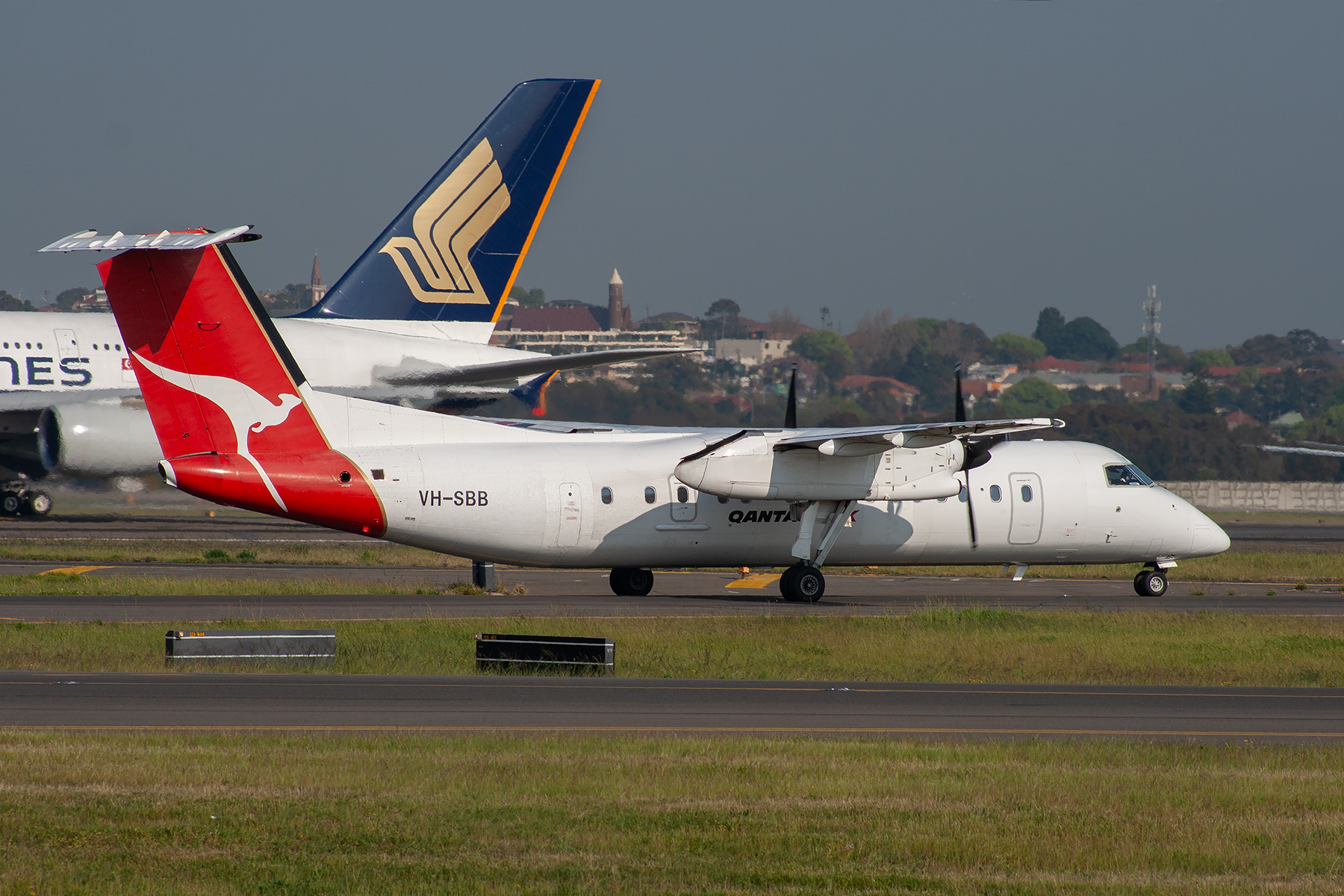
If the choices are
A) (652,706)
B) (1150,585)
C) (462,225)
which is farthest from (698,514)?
(652,706)

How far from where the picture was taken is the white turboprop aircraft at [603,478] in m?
23.0

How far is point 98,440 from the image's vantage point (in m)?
35.0

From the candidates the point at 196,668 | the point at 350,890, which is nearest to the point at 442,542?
the point at 196,668

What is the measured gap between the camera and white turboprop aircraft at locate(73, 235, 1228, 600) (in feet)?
75.5

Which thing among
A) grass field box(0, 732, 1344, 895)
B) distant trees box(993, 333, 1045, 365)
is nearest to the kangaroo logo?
grass field box(0, 732, 1344, 895)

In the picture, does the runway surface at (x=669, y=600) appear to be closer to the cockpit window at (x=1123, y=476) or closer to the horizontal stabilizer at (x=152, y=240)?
the cockpit window at (x=1123, y=476)

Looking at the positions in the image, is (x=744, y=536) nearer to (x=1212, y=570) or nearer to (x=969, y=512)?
(x=969, y=512)

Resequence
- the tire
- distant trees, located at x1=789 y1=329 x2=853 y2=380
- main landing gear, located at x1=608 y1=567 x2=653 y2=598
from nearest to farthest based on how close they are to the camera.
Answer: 1. main landing gear, located at x1=608 y1=567 x2=653 y2=598
2. the tire
3. distant trees, located at x1=789 y1=329 x2=853 y2=380

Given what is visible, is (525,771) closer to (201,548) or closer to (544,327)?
(201,548)

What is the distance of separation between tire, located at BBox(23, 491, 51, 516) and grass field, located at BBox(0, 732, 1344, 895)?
38.9 metres

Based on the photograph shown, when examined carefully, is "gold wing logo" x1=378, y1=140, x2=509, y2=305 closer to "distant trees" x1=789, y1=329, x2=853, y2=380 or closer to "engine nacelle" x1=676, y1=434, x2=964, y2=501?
"engine nacelle" x1=676, y1=434, x2=964, y2=501

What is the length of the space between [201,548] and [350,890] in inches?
1328

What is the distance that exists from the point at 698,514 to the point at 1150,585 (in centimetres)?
1116

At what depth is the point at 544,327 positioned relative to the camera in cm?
15862
